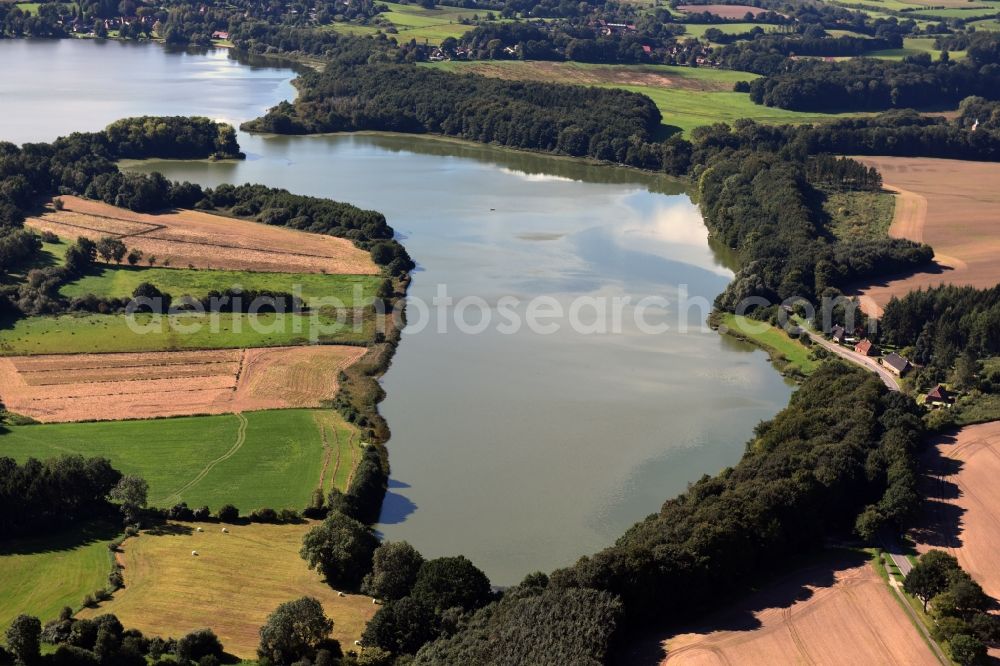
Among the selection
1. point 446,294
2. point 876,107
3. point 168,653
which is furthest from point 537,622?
point 876,107

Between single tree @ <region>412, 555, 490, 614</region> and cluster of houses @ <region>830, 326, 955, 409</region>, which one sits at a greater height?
cluster of houses @ <region>830, 326, 955, 409</region>

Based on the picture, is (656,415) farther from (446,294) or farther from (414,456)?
(446,294)

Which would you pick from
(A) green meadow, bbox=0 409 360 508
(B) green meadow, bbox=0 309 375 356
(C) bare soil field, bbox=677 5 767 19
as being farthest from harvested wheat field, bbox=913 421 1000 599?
(C) bare soil field, bbox=677 5 767 19

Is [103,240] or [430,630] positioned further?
[103,240]

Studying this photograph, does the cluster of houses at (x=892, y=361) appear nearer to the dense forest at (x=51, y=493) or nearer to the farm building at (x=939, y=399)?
the farm building at (x=939, y=399)

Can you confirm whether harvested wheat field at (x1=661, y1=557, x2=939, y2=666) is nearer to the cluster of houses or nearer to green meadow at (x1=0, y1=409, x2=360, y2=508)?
green meadow at (x1=0, y1=409, x2=360, y2=508)

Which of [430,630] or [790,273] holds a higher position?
[790,273]
